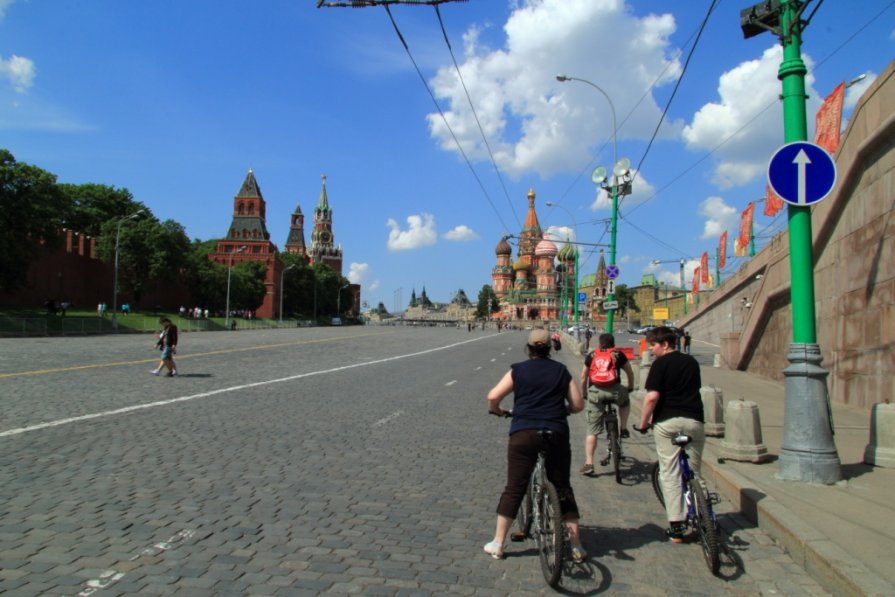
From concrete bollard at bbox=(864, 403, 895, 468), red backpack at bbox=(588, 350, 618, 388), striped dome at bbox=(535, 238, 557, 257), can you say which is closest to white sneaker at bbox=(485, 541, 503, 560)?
red backpack at bbox=(588, 350, 618, 388)

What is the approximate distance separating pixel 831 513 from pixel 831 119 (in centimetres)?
2143

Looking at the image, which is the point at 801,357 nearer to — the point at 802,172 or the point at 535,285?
the point at 802,172

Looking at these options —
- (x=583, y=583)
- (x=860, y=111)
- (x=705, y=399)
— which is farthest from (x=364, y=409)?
(x=860, y=111)

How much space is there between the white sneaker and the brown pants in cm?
28

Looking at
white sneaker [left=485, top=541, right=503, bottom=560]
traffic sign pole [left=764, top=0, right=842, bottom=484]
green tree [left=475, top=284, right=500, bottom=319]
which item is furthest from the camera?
green tree [left=475, top=284, right=500, bottom=319]

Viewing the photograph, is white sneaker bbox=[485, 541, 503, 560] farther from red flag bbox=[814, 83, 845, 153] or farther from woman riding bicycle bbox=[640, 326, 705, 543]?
red flag bbox=[814, 83, 845, 153]

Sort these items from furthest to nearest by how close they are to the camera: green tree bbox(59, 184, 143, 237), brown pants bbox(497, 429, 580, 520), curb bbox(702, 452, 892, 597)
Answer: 1. green tree bbox(59, 184, 143, 237)
2. brown pants bbox(497, 429, 580, 520)
3. curb bbox(702, 452, 892, 597)

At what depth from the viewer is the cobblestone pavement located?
176 inches

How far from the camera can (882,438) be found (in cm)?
766

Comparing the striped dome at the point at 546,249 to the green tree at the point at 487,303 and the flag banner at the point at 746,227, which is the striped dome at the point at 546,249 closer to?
the green tree at the point at 487,303

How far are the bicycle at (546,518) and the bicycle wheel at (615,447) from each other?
3.12 meters

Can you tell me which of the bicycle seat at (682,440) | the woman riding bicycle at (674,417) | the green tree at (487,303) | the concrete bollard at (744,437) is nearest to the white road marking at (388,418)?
the concrete bollard at (744,437)

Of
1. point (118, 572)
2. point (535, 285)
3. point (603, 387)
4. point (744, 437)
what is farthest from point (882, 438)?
point (535, 285)

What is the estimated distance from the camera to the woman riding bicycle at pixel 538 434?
15.5 ft
